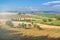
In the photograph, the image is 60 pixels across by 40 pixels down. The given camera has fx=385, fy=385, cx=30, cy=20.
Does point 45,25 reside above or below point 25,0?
below

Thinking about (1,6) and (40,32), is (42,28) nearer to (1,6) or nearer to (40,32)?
(40,32)

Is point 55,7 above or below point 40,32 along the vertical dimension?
above

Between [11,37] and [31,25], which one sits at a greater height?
[31,25]

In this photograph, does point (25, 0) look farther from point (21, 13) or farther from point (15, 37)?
point (15, 37)

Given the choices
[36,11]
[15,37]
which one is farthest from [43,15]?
[15,37]

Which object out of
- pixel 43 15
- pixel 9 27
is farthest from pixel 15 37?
pixel 43 15

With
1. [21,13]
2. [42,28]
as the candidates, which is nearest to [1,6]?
[21,13]

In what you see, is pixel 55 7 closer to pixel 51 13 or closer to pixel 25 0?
pixel 51 13

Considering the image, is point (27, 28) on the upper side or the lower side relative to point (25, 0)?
lower
